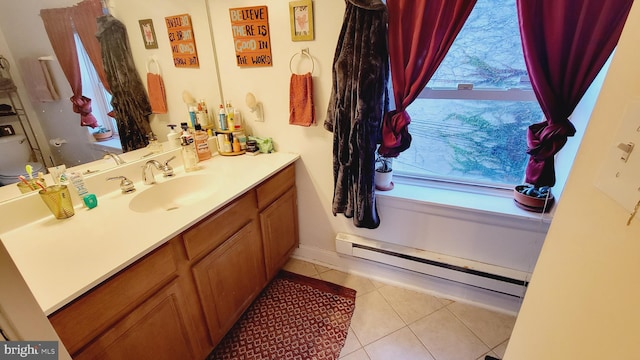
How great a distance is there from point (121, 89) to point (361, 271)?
1.82 meters

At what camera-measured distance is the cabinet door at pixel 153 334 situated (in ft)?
2.78

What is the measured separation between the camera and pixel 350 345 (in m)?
1.46

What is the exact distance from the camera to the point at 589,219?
0.51 meters

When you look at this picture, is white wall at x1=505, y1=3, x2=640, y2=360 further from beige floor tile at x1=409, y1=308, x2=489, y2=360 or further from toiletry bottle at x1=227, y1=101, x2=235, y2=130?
toiletry bottle at x1=227, y1=101, x2=235, y2=130

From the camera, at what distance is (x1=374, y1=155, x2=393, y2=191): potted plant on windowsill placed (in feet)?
5.46

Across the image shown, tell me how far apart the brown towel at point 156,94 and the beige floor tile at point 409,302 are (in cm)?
181

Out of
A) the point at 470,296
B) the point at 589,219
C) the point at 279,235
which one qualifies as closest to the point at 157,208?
the point at 279,235

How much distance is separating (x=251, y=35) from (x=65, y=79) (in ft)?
3.04

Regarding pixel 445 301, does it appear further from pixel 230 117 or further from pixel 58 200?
pixel 58 200

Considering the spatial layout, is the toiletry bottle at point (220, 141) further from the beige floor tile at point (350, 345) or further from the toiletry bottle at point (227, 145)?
the beige floor tile at point (350, 345)

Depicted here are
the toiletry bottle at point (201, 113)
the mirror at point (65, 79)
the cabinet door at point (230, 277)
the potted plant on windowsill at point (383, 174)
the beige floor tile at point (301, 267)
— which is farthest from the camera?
the beige floor tile at point (301, 267)

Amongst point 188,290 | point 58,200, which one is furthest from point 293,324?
point 58,200

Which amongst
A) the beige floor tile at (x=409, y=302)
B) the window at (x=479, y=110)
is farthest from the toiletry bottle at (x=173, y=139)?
the beige floor tile at (x=409, y=302)

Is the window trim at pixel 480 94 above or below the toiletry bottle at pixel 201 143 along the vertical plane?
above
